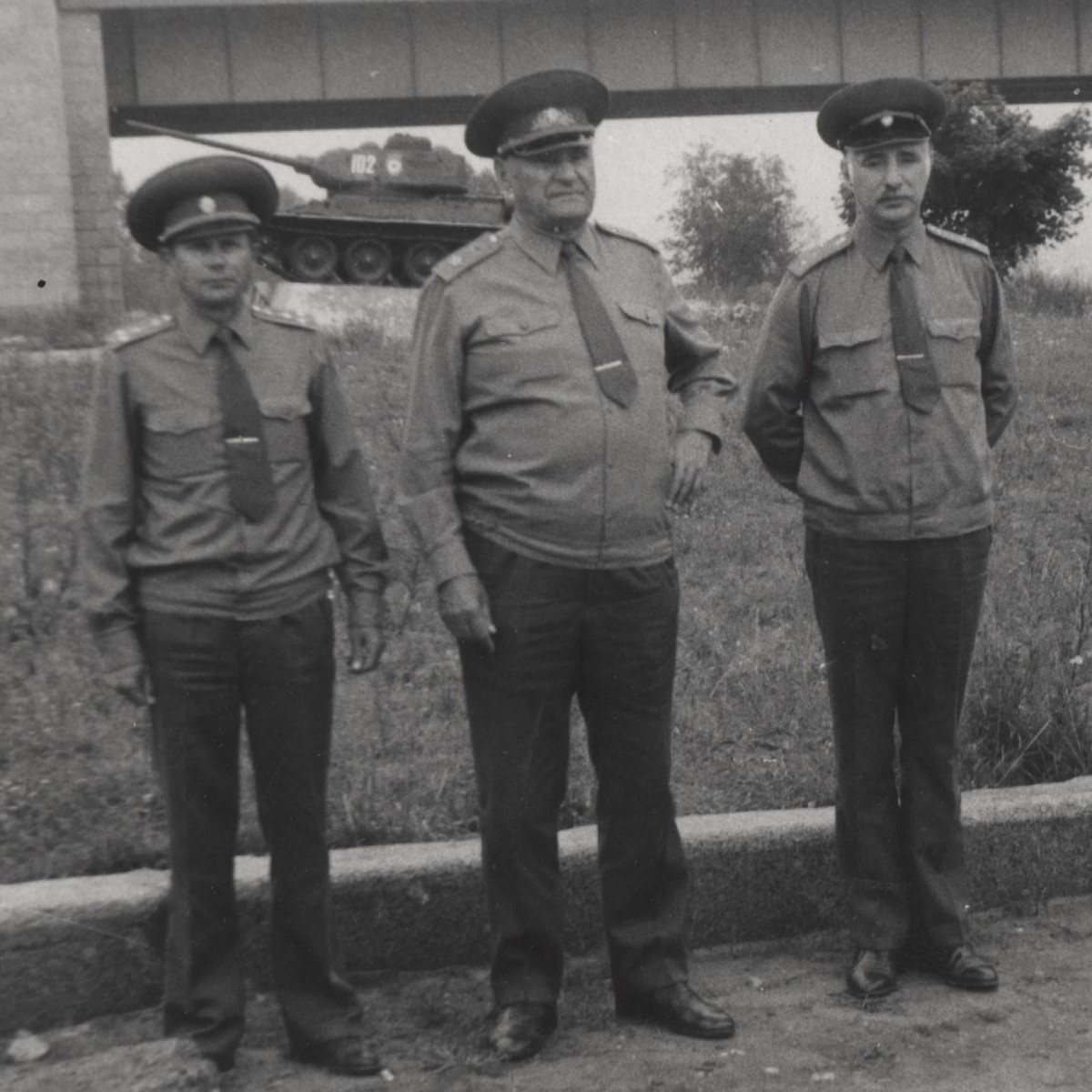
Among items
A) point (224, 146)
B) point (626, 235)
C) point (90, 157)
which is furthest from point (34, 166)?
point (626, 235)

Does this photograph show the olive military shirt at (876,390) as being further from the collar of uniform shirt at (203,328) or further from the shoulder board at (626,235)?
the collar of uniform shirt at (203,328)

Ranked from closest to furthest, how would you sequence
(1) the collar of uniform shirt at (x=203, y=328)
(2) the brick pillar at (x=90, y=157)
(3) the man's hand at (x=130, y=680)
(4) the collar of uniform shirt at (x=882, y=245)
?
(3) the man's hand at (x=130, y=680), (1) the collar of uniform shirt at (x=203, y=328), (4) the collar of uniform shirt at (x=882, y=245), (2) the brick pillar at (x=90, y=157)

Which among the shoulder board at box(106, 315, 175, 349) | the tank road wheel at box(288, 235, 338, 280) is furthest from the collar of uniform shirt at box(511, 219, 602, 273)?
the tank road wheel at box(288, 235, 338, 280)

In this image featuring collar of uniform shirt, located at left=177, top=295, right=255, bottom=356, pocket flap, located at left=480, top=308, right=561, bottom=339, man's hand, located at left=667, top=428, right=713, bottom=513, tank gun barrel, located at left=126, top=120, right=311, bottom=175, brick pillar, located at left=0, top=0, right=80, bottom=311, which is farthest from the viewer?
tank gun barrel, located at left=126, top=120, right=311, bottom=175

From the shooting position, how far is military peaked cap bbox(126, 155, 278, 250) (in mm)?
3543

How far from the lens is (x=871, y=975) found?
4000 mm

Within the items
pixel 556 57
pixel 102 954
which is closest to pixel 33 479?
pixel 102 954

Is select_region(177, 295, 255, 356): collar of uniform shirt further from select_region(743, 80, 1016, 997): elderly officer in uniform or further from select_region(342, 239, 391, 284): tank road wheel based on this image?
select_region(342, 239, 391, 284): tank road wheel

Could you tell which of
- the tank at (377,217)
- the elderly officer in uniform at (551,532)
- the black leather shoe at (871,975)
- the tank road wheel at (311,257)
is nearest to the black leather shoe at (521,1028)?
the elderly officer in uniform at (551,532)

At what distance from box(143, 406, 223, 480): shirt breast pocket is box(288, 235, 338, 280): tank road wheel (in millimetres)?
15467

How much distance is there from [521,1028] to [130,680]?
1.11 m

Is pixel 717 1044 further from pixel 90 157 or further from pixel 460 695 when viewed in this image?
pixel 90 157

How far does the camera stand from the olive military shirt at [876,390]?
3992mm

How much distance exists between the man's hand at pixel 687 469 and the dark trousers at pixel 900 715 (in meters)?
0.43
